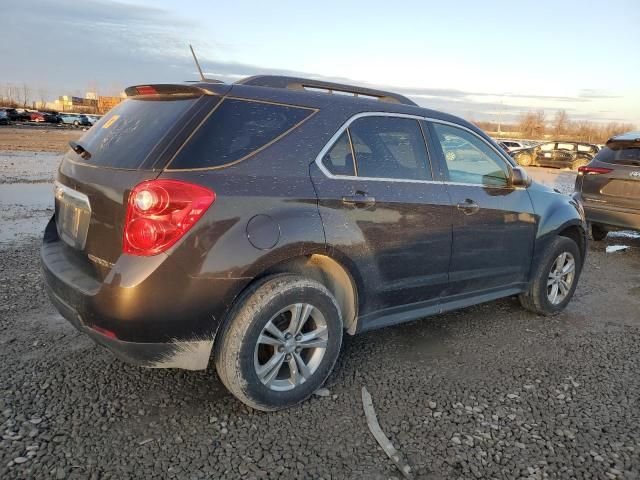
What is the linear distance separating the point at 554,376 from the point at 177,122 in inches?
119

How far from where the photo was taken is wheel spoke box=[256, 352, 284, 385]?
9.59 ft

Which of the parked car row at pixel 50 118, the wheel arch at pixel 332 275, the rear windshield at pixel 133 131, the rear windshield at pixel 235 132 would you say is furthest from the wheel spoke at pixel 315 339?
the parked car row at pixel 50 118

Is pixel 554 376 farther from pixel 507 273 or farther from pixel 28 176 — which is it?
pixel 28 176

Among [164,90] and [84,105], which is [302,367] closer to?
[164,90]

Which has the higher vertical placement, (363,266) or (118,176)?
(118,176)

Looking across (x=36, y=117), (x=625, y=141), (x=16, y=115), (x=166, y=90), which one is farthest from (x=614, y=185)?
(x=36, y=117)

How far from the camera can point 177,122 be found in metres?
2.80

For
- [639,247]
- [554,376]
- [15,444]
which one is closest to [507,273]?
[554,376]

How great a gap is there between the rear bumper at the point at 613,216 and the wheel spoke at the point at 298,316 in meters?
6.22

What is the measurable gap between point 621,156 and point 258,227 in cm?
680

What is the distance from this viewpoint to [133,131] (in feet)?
9.77

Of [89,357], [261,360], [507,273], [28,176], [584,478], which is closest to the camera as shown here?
[584,478]

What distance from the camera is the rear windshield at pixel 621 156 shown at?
734 centimetres

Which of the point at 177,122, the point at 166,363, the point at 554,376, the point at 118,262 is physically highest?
the point at 177,122
